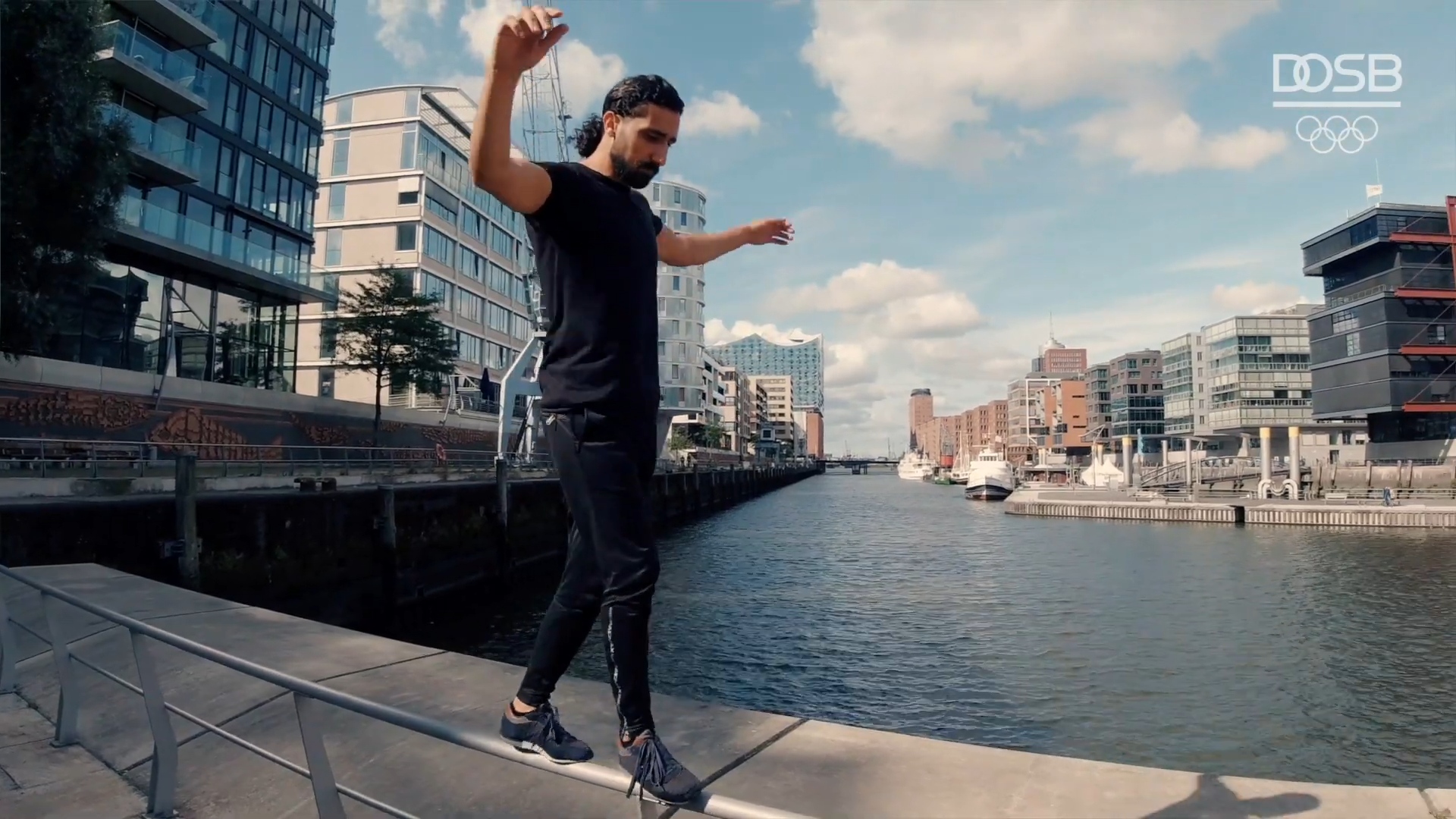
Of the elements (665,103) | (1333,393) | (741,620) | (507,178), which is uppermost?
(1333,393)

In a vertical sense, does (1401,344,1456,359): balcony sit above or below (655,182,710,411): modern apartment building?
below

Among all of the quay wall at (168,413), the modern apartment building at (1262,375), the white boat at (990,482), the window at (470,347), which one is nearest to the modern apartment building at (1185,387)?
the modern apartment building at (1262,375)

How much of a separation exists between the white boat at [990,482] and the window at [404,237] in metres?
53.2

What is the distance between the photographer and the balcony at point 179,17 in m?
26.4

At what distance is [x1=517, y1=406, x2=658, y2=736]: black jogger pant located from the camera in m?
2.22

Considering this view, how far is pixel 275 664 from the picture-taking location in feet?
14.1

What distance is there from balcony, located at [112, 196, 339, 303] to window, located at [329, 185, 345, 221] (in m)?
14.4

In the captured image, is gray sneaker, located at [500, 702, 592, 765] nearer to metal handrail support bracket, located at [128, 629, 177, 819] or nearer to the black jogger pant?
the black jogger pant

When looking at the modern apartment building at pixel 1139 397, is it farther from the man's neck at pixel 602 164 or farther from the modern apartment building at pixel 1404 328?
the man's neck at pixel 602 164

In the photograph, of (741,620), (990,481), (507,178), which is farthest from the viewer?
(990,481)

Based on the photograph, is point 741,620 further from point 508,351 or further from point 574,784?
point 508,351

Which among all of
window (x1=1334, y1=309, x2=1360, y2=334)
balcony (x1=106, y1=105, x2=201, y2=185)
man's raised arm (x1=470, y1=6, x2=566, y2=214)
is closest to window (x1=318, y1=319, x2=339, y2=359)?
balcony (x1=106, y1=105, x2=201, y2=185)

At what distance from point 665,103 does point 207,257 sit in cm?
3235

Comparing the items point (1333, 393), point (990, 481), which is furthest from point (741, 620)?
point (1333, 393)
